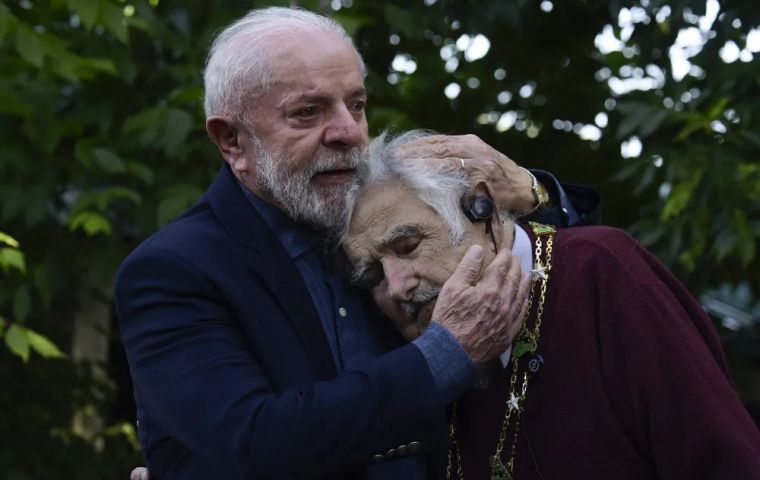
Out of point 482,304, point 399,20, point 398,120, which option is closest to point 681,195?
point 398,120

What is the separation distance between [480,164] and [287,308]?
0.55 meters

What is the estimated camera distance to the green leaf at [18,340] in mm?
4582

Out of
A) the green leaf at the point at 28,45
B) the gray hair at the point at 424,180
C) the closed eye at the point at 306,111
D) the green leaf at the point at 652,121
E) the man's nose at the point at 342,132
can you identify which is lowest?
the green leaf at the point at 652,121

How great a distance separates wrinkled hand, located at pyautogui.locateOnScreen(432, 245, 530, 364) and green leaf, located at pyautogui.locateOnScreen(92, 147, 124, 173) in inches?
93.4

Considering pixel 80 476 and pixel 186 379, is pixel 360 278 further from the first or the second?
pixel 80 476

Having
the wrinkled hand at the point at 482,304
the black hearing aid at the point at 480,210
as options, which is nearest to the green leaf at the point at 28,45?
the black hearing aid at the point at 480,210

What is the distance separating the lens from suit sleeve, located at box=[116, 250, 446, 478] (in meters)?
2.54

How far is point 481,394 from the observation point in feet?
9.65

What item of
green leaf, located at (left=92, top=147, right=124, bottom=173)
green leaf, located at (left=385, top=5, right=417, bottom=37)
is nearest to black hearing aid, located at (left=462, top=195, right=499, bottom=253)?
green leaf, located at (left=92, top=147, right=124, bottom=173)

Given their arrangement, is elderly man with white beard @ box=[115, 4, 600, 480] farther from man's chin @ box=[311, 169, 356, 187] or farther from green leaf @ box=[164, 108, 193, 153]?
green leaf @ box=[164, 108, 193, 153]

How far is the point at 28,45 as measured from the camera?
4715mm

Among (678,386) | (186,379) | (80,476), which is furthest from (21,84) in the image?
(678,386)

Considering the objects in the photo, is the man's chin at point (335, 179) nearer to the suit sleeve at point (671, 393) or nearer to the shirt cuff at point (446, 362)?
the shirt cuff at point (446, 362)

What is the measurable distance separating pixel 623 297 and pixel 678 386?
0.72 feet
